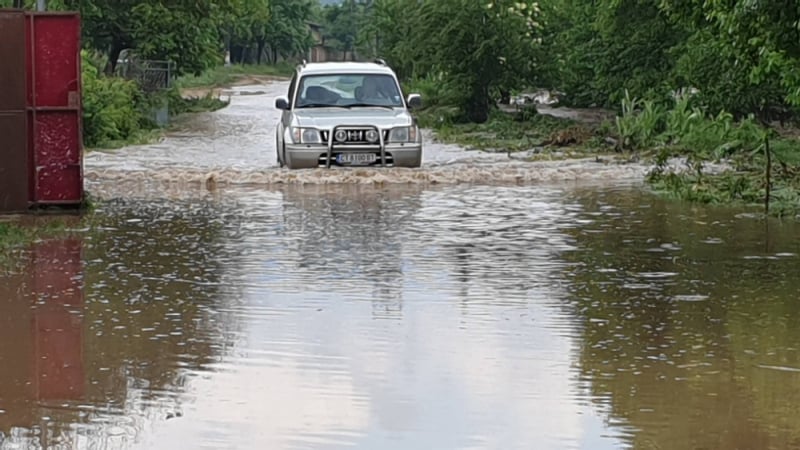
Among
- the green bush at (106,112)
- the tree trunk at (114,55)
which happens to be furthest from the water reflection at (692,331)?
the tree trunk at (114,55)

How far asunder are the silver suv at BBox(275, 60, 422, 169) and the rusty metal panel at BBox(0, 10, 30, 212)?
235 inches

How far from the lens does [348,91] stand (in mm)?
21484

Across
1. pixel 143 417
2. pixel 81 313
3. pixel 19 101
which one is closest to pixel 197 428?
pixel 143 417

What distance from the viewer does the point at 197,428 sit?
6.47 meters

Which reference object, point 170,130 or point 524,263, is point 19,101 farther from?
point 170,130

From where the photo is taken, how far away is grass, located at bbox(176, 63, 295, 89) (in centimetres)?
7462

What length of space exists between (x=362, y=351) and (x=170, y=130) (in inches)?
1107

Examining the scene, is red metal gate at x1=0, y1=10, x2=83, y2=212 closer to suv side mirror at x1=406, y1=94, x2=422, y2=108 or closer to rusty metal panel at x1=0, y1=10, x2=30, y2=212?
rusty metal panel at x1=0, y1=10, x2=30, y2=212

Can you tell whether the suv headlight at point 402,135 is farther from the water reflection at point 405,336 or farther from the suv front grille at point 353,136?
the water reflection at point 405,336

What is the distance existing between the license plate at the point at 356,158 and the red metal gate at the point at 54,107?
568cm

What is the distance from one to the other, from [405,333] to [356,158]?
1180 cm

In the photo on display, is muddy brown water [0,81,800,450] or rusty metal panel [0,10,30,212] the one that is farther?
rusty metal panel [0,10,30,212]

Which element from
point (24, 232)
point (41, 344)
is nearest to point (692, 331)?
point (41, 344)

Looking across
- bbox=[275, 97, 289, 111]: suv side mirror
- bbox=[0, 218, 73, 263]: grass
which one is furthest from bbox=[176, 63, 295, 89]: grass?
bbox=[0, 218, 73, 263]: grass
